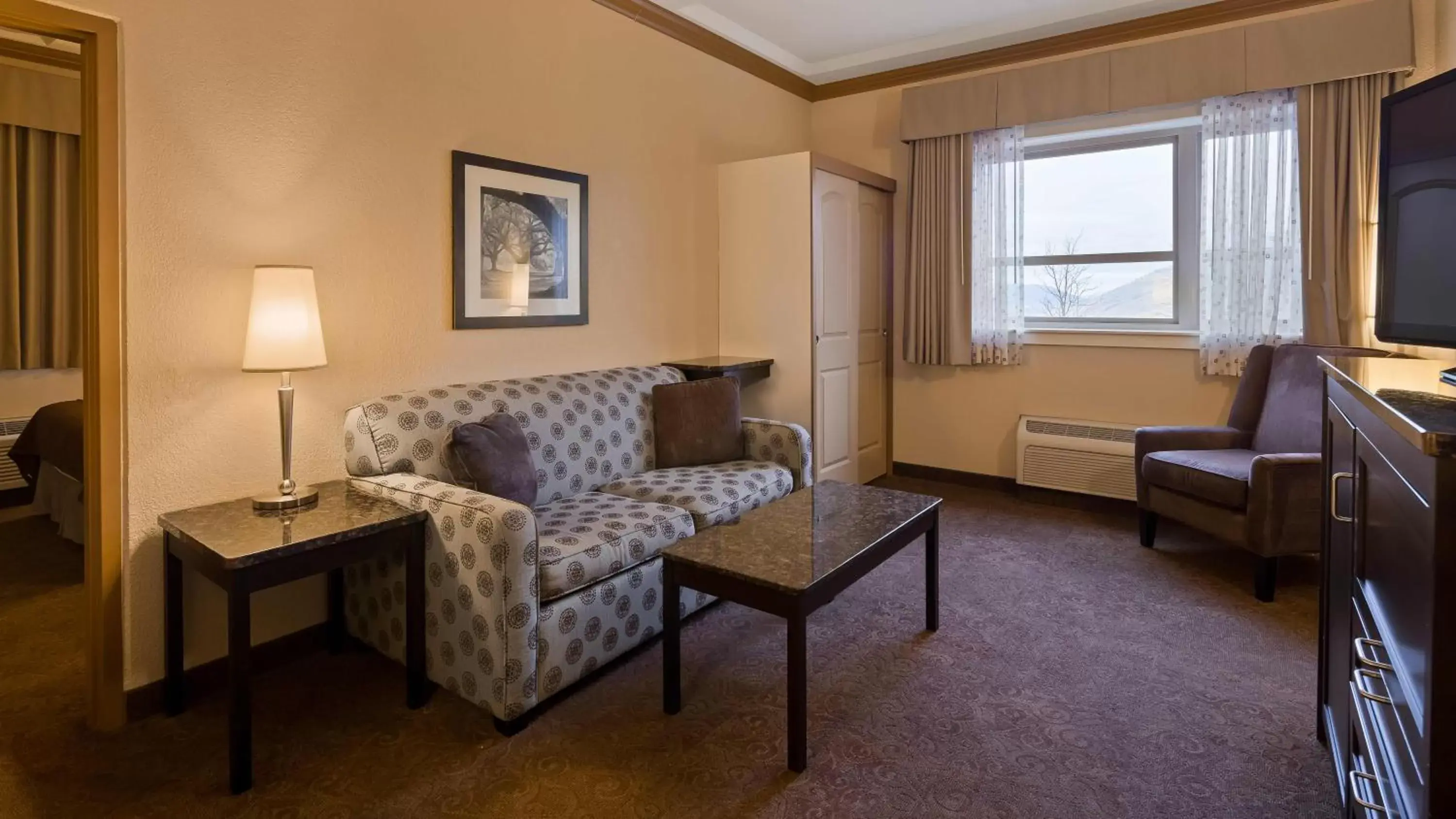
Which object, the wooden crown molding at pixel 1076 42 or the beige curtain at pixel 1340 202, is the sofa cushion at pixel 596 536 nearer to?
the beige curtain at pixel 1340 202

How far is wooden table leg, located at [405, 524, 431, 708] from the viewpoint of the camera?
2246mm

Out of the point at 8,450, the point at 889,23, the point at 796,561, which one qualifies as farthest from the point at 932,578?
the point at 8,450

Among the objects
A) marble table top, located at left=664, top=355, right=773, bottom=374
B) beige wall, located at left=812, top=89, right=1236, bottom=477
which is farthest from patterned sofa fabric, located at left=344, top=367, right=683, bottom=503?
beige wall, located at left=812, top=89, right=1236, bottom=477

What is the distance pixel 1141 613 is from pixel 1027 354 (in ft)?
6.76

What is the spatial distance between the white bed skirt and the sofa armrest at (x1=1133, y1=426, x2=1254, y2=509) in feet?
15.6

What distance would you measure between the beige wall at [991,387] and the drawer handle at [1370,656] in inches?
126

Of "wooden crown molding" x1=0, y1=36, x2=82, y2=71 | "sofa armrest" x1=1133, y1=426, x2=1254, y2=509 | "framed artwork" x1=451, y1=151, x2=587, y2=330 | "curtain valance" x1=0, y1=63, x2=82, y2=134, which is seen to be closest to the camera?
"wooden crown molding" x1=0, y1=36, x2=82, y2=71

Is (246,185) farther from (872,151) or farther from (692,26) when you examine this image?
(872,151)

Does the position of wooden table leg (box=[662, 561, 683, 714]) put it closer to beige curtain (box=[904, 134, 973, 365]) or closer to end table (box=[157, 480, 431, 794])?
end table (box=[157, 480, 431, 794])

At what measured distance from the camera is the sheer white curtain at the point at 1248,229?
12.4ft

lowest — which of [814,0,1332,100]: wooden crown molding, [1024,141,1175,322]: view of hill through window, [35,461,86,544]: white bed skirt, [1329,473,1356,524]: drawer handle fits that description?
[35,461,86,544]: white bed skirt

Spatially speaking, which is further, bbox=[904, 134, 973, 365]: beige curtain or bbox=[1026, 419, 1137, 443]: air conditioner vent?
bbox=[904, 134, 973, 365]: beige curtain

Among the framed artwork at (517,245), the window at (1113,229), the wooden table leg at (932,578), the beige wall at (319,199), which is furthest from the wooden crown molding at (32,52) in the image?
the window at (1113,229)

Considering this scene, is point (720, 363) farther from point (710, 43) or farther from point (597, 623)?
point (597, 623)
